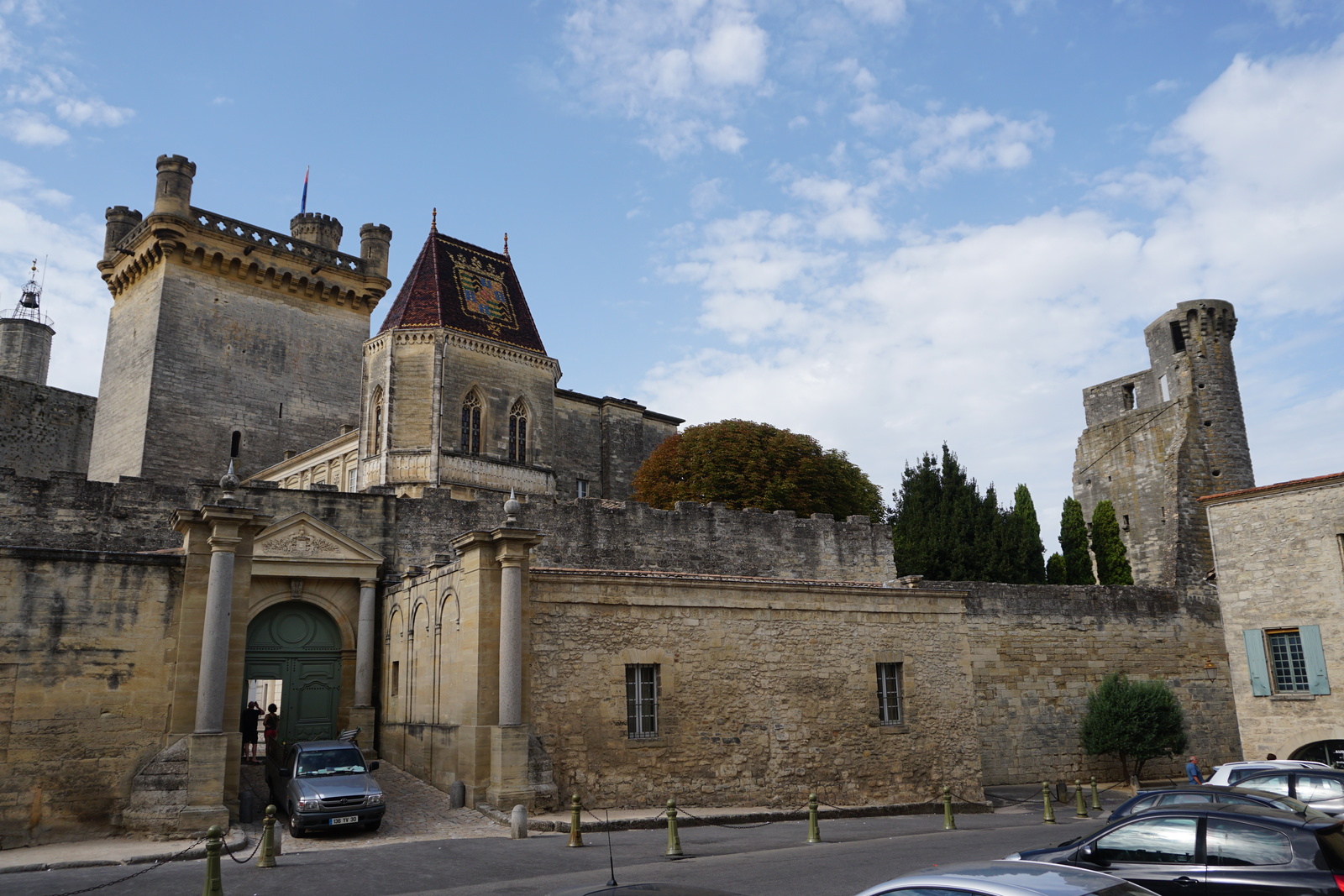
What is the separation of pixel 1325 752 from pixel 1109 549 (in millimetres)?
14079

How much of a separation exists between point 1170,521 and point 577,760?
24220mm

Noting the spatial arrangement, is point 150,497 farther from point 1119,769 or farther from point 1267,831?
point 1119,769

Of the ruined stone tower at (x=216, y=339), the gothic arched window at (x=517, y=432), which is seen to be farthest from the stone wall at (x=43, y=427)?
the gothic arched window at (x=517, y=432)

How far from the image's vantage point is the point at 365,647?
62.3 feet

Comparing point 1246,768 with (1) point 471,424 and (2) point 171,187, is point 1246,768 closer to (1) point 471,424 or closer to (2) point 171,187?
(1) point 471,424

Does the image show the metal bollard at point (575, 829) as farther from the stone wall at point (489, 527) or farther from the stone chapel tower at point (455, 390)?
the stone chapel tower at point (455, 390)

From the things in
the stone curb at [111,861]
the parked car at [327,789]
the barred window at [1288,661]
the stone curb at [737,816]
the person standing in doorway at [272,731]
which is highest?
the barred window at [1288,661]

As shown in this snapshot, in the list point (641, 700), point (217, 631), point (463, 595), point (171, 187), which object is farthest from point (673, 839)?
point (171, 187)

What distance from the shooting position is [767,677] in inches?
656

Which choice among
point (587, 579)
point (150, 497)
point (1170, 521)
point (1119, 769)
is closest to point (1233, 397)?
point (1170, 521)

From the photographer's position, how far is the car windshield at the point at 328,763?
1295 centimetres

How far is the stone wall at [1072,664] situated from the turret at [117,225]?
3320 centimetres

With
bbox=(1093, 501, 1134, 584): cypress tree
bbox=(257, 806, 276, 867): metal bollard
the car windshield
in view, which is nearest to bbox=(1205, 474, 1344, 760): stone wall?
bbox=(1093, 501, 1134, 584): cypress tree

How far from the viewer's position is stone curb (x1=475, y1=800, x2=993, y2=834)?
13023 mm
